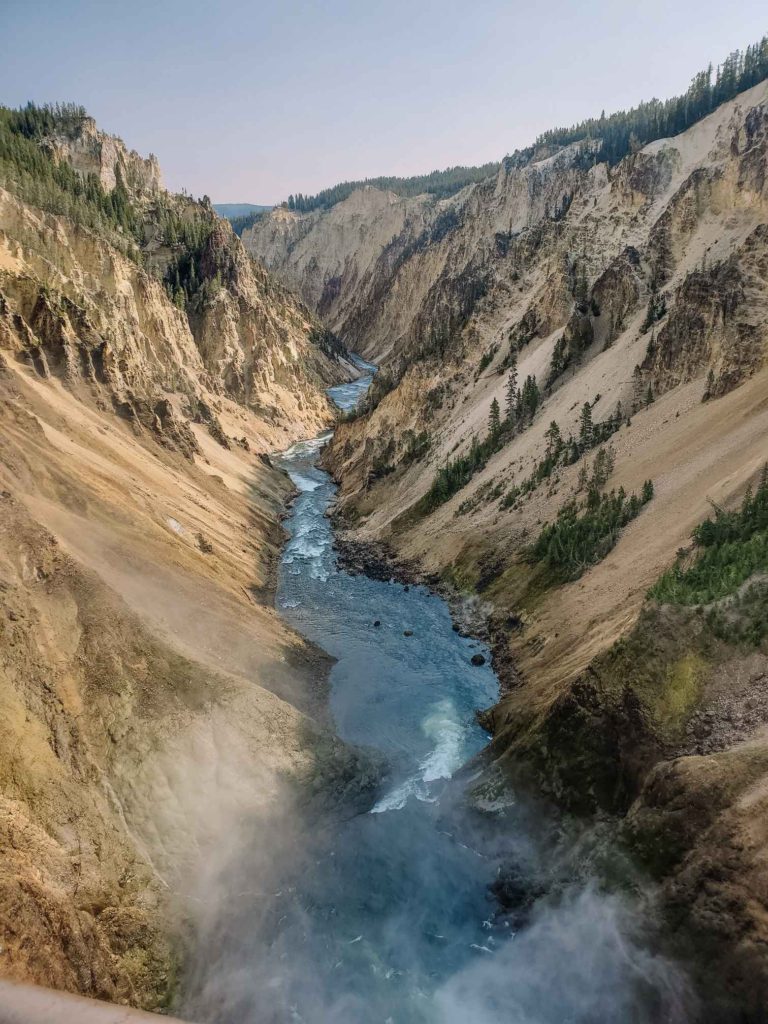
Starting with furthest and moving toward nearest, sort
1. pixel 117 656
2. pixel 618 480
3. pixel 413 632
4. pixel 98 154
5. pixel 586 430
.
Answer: pixel 98 154
pixel 586 430
pixel 618 480
pixel 413 632
pixel 117 656

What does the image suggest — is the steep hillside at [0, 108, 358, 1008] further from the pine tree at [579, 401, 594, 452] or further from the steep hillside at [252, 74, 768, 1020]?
the pine tree at [579, 401, 594, 452]

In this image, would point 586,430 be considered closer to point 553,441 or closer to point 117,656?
point 553,441

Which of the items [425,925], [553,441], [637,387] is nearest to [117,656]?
[425,925]

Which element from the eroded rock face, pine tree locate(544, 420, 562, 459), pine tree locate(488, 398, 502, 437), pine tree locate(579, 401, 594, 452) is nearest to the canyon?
pine tree locate(579, 401, 594, 452)

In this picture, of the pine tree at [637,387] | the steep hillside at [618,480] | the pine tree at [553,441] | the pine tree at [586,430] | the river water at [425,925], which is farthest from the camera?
the pine tree at [553,441]

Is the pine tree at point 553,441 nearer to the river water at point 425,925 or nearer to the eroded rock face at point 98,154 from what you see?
the river water at point 425,925

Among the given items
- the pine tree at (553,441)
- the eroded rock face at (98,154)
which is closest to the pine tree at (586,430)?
the pine tree at (553,441)
